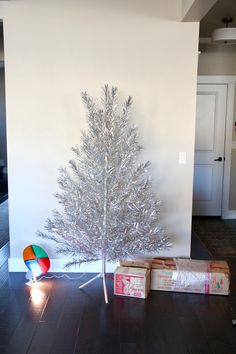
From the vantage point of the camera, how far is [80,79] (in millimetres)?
3127

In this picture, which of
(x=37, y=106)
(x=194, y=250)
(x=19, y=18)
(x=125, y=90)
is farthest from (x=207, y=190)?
(x=19, y=18)

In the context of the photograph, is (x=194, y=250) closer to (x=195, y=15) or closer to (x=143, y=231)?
(x=143, y=231)

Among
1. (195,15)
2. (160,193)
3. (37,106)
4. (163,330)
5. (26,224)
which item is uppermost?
(195,15)

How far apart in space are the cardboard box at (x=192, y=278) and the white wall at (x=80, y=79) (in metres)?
0.80

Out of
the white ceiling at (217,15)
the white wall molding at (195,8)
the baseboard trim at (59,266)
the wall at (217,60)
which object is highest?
the white ceiling at (217,15)

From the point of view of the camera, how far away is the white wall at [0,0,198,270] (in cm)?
307

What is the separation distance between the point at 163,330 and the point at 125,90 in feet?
6.67

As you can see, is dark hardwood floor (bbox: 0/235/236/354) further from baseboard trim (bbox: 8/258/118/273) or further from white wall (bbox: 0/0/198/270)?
white wall (bbox: 0/0/198/270)

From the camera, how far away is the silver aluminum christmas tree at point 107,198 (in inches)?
110

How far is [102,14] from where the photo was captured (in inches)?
121

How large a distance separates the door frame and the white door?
49 millimetres

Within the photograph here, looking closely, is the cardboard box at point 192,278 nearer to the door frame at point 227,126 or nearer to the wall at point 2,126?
the wall at point 2,126

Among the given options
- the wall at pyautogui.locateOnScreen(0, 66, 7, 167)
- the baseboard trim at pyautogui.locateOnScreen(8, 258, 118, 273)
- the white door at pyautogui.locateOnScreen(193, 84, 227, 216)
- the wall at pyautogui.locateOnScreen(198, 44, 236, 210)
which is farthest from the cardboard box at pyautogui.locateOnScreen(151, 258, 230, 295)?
the wall at pyautogui.locateOnScreen(198, 44, 236, 210)

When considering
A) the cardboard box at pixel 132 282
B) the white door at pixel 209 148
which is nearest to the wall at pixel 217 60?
the white door at pixel 209 148
